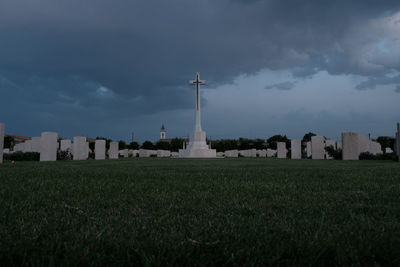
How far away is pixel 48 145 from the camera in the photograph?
13.9 m

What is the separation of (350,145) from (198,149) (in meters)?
13.8

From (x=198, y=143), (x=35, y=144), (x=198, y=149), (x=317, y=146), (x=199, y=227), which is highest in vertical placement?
(x=198, y=143)

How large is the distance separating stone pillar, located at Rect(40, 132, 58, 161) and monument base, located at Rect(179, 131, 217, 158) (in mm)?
13808

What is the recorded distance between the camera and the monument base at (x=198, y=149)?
1033 inches

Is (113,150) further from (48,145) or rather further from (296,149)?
(296,149)

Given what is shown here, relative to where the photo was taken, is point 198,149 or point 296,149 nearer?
point 296,149

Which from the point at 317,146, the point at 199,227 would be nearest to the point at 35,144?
the point at 317,146

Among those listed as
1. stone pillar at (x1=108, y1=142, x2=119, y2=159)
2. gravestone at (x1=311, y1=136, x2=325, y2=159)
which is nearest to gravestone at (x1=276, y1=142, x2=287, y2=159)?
gravestone at (x1=311, y1=136, x2=325, y2=159)

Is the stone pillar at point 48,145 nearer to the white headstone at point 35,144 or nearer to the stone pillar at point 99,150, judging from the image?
the stone pillar at point 99,150

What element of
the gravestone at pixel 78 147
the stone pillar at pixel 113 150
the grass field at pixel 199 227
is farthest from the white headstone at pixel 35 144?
the grass field at pixel 199 227

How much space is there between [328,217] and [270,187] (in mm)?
1454

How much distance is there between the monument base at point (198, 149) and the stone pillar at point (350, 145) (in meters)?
13.3

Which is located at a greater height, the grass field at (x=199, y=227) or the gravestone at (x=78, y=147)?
the gravestone at (x=78, y=147)

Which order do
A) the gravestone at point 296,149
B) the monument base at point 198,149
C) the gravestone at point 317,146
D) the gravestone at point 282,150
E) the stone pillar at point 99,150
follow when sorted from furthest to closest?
the monument base at point 198,149 < the gravestone at point 282,150 < the gravestone at point 296,149 < the stone pillar at point 99,150 < the gravestone at point 317,146
